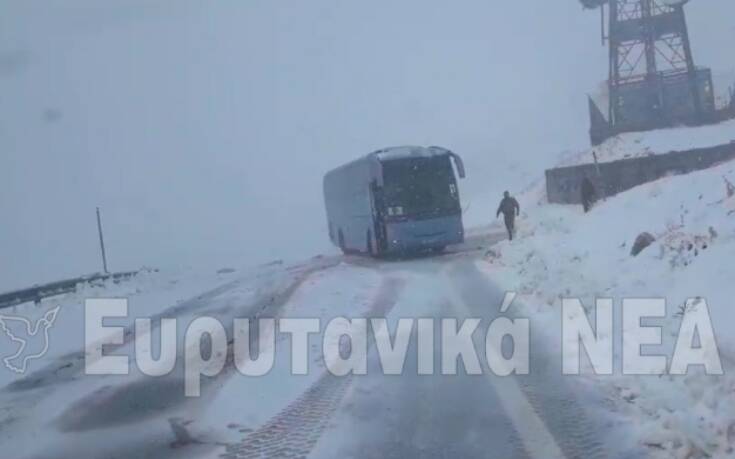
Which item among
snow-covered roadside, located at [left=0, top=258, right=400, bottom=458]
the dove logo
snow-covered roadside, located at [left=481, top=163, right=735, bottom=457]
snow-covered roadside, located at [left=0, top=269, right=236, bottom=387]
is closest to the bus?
snow-covered roadside, located at [left=481, top=163, right=735, bottom=457]

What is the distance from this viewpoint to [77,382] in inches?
465

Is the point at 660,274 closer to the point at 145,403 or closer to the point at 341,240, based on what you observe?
the point at 145,403

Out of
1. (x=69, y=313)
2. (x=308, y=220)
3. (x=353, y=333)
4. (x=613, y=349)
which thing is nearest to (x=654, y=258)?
(x=613, y=349)

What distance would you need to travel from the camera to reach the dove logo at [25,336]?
47.6 feet

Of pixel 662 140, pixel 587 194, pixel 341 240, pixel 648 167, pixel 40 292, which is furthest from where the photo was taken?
pixel 662 140

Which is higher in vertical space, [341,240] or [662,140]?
[662,140]

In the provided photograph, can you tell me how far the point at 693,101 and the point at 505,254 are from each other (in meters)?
28.6

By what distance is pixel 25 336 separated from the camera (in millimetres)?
17969

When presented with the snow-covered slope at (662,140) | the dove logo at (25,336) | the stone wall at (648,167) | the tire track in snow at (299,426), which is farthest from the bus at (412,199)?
the tire track in snow at (299,426)

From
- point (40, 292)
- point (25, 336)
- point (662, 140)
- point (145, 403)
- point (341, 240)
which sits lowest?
point (341, 240)

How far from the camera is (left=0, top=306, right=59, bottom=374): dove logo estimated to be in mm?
14495

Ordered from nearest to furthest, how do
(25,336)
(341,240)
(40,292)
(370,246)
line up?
1. (25,336)
2. (40,292)
3. (370,246)
4. (341,240)

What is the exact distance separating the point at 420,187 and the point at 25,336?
13132mm

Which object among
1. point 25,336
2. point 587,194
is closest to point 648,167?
point 587,194
